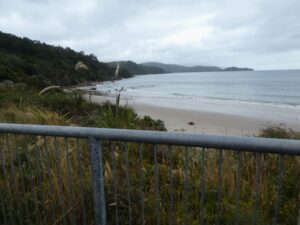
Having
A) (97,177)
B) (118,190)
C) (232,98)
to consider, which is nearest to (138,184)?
(118,190)

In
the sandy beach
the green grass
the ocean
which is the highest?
the green grass

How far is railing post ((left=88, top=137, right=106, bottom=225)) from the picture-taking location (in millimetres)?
2111

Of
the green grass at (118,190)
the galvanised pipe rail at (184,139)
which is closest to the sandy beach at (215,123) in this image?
the green grass at (118,190)

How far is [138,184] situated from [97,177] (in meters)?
1.57

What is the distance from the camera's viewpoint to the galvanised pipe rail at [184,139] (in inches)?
62.4

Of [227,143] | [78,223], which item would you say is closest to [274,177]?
[78,223]

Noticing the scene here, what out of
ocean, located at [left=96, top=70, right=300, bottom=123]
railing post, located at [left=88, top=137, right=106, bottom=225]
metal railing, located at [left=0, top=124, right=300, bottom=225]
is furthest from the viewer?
ocean, located at [left=96, top=70, right=300, bottom=123]

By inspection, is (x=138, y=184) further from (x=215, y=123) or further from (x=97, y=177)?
(x=215, y=123)

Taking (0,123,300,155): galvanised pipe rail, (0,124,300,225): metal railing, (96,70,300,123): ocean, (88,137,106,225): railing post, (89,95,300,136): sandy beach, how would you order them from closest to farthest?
(0,123,300,155): galvanised pipe rail → (0,124,300,225): metal railing → (88,137,106,225): railing post → (89,95,300,136): sandy beach → (96,70,300,123): ocean

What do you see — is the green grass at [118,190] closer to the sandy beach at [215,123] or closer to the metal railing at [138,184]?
the metal railing at [138,184]

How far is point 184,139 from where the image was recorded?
5.88 ft

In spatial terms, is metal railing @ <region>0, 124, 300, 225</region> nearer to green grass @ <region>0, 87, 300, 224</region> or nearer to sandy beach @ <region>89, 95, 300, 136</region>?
green grass @ <region>0, 87, 300, 224</region>

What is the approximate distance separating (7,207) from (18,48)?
192 ft

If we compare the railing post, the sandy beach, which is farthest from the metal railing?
the sandy beach
